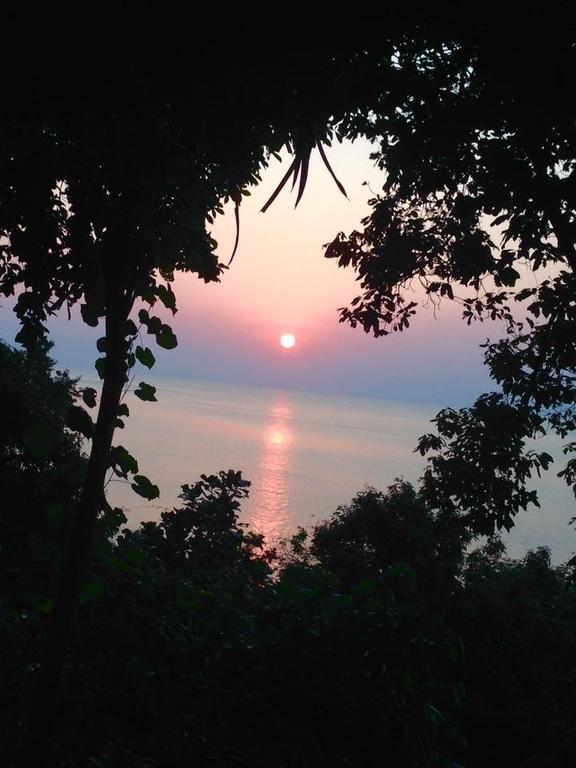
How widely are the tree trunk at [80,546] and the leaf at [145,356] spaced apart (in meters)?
0.12

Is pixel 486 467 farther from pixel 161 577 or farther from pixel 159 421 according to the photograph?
pixel 159 421

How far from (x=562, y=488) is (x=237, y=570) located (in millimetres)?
151404

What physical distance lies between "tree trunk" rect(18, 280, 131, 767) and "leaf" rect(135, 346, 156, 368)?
0.40 feet

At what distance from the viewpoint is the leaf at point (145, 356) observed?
8.53ft

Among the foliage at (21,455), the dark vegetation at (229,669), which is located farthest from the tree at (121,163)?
the foliage at (21,455)

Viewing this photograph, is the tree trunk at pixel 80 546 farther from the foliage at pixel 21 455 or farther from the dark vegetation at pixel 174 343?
the foliage at pixel 21 455

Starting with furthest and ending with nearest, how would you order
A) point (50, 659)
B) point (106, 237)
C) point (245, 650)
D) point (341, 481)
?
point (341, 481) → point (245, 650) → point (106, 237) → point (50, 659)

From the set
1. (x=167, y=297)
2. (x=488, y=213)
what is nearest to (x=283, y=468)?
(x=488, y=213)

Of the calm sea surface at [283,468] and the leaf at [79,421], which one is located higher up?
the leaf at [79,421]

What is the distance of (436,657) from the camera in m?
2.77

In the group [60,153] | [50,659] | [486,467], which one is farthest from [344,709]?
[486,467]

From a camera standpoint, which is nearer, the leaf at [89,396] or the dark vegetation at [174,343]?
the dark vegetation at [174,343]

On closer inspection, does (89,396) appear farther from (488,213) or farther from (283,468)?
(283,468)

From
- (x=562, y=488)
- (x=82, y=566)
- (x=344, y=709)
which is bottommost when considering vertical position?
(x=562, y=488)
